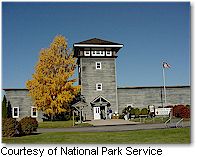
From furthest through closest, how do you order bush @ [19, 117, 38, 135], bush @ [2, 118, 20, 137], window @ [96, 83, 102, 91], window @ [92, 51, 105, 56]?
window @ [96, 83, 102, 91] < window @ [92, 51, 105, 56] < bush @ [19, 117, 38, 135] < bush @ [2, 118, 20, 137]

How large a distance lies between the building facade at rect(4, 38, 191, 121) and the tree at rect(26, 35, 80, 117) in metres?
2.16

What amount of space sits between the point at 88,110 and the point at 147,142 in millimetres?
16656

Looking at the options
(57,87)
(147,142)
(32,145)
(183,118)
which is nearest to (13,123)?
(32,145)

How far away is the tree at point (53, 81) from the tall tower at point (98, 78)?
1997 mm

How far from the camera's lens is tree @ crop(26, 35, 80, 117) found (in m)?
24.3

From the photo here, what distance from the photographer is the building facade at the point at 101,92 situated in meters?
27.0

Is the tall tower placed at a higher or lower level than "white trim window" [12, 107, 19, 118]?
higher

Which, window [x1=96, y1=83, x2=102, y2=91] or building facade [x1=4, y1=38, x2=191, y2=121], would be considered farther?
window [x1=96, y1=83, x2=102, y2=91]

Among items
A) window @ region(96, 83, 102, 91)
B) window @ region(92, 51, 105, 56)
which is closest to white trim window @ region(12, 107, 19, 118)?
window @ region(96, 83, 102, 91)

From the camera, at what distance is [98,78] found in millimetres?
27359

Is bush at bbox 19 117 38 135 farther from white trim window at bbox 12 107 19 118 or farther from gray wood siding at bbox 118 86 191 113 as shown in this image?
gray wood siding at bbox 118 86 191 113

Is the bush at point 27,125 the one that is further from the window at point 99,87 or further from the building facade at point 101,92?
the window at point 99,87

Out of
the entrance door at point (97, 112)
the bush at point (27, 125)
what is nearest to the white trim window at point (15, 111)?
the entrance door at point (97, 112)

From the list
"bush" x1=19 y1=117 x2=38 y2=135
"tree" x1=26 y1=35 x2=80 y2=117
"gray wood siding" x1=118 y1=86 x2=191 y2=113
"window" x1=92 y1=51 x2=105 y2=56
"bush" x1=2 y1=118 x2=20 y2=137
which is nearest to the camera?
"bush" x1=2 y1=118 x2=20 y2=137
